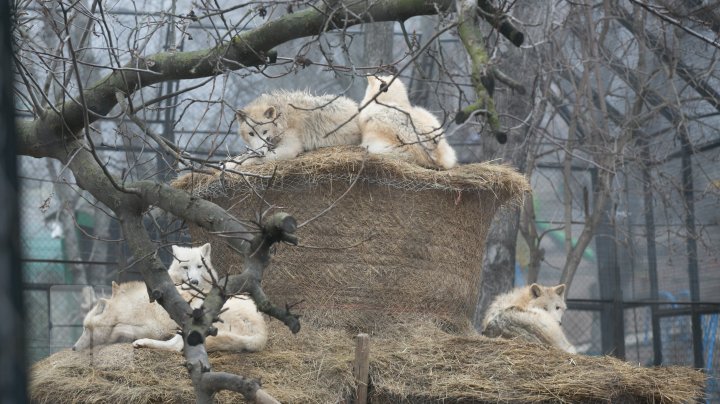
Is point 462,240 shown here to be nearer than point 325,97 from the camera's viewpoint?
Yes

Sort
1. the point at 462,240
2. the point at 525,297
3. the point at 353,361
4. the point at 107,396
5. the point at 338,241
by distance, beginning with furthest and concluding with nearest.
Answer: the point at 525,297, the point at 462,240, the point at 338,241, the point at 353,361, the point at 107,396

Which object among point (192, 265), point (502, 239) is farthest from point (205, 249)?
point (502, 239)

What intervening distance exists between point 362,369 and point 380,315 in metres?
1.16

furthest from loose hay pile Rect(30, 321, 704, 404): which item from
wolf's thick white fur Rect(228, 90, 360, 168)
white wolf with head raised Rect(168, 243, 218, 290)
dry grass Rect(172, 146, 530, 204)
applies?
wolf's thick white fur Rect(228, 90, 360, 168)

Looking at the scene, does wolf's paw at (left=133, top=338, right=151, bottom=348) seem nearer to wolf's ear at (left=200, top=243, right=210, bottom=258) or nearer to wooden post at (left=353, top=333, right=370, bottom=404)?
wolf's ear at (left=200, top=243, right=210, bottom=258)

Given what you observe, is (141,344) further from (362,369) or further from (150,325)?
(362,369)

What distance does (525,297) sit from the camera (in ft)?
27.8

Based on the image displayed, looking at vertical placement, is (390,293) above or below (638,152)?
below

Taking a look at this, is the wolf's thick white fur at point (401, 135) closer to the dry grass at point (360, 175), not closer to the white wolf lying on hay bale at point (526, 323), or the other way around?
the dry grass at point (360, 175)

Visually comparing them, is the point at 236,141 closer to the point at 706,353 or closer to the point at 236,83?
the point at 236,83

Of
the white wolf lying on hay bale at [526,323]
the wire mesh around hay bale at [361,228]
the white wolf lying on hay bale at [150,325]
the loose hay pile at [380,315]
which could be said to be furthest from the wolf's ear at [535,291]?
the white wolf lying on hay bale at [150,325]

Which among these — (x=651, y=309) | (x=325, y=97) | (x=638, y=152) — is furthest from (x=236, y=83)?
(x=651, y=309)

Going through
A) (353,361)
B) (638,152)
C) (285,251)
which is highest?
(638,152)

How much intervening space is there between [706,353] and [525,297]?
4389 mm
